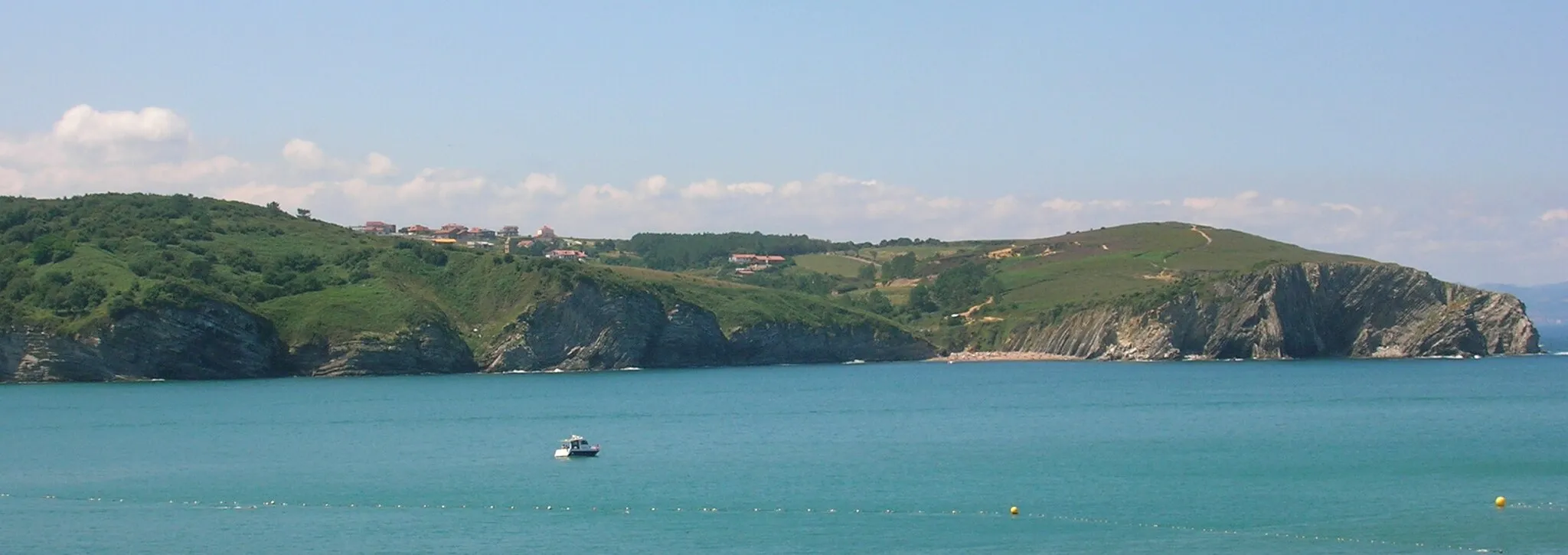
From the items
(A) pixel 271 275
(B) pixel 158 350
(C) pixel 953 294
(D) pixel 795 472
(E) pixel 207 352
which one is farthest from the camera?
(C) pixel 953 294

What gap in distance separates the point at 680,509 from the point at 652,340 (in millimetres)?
97779

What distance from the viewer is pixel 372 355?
124938 millimetres

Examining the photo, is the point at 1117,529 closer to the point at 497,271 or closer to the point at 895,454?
the point at 895,454

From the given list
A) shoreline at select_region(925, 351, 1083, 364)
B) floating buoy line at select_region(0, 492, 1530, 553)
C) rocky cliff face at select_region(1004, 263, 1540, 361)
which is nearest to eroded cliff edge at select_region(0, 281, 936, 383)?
shoreline at select_region(925, 351, 1083, 364)

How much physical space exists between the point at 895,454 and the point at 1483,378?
212 feet

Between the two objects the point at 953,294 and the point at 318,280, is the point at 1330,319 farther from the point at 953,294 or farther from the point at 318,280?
the point at 318,280

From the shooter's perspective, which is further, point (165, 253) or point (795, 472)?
point (165, 253)

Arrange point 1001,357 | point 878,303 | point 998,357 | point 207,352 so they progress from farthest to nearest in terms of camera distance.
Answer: point 878,303 → point 998,357 → point 1001,357 → point 207,352

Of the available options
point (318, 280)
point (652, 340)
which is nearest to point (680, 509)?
point (318, 280)

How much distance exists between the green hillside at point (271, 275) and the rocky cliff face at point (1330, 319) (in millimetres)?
31946

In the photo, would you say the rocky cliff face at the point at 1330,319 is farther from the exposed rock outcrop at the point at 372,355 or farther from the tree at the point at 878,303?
the exposed rock outcrop at the point at 372,355

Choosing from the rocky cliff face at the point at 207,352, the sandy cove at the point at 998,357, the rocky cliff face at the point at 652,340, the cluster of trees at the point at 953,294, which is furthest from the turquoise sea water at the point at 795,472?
the cluster of trees at the point at 953,294

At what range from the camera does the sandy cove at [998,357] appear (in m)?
160

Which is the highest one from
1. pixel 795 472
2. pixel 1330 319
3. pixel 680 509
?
pixel 1330 319
